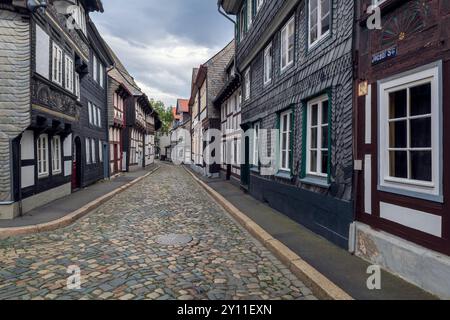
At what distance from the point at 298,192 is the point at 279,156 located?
1.83 m

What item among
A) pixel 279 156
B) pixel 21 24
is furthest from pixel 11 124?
pixel 279 156

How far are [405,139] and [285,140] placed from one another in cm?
441

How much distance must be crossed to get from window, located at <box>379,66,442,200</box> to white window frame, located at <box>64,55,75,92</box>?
9741 mm

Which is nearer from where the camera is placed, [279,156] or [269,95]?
[279,156]

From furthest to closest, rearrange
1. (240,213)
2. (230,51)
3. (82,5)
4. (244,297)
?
1. (230,51)
2. (82,5)
3. (240,213)
4. (244,297)

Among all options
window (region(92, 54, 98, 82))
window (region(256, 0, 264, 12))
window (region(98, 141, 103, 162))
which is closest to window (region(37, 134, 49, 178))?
window (region(92, 54, 98, 82))

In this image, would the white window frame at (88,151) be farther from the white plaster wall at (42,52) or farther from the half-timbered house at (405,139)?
the half-timbered house at (405,139)

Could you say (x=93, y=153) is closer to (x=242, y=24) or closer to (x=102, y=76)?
(x=102, y=76)

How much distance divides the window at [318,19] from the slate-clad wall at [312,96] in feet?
0.58

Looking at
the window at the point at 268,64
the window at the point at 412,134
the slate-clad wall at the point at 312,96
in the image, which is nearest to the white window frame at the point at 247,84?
the slate-clad wall at the point at 312,96

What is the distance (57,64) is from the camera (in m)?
9.74

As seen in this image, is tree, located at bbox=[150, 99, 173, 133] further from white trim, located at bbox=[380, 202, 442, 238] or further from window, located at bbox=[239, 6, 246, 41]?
white trim, located at bbox=[380, 202, 442, 238]

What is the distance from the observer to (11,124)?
756 cm
